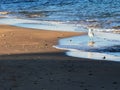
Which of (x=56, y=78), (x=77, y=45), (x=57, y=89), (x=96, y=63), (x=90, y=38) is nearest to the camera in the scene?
(x=57, y=89)

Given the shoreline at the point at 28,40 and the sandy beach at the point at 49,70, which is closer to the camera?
the sandy beach at the point at 49,70

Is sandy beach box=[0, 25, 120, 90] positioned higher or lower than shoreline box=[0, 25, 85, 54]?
higher

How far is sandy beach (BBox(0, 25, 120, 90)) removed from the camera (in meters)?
9.82

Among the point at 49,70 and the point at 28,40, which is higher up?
the point at 49,70

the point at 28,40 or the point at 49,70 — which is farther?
the point at 28,40

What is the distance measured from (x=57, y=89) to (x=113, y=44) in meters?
7.31

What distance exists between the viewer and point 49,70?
1138 centimetres

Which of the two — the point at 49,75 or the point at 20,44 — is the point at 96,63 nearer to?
the point at 49,75

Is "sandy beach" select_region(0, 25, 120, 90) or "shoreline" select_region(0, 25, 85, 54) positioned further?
"shoreline" select_region(0, 25, 85, 54)

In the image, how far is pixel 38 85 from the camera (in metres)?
9.78

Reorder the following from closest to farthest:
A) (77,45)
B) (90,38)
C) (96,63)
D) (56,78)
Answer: (56,78) → (96,63) → (77,45) → (90,38)

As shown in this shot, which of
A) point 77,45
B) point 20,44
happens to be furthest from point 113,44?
point 20,44

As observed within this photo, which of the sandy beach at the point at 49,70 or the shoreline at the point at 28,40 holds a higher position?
the sandy beach at the point at 49,70

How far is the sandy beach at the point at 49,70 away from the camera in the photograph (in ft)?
32.2
